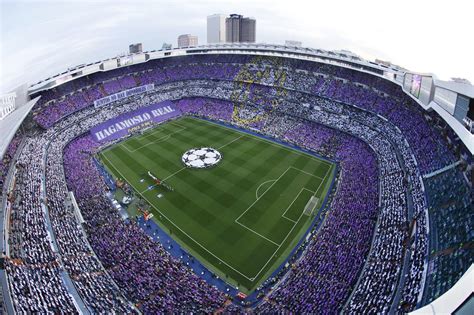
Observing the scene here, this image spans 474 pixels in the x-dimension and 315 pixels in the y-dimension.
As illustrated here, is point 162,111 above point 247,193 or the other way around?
above

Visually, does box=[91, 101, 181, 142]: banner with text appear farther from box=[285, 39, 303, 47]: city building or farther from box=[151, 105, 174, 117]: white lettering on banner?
box=[285, 39, 303, 47]: city building

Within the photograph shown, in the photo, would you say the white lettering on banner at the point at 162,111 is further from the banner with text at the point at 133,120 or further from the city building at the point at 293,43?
the city building at the point at 293,43

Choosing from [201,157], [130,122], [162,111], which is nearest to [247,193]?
[201,157]

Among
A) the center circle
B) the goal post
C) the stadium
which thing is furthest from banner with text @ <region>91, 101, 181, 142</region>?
the goal post

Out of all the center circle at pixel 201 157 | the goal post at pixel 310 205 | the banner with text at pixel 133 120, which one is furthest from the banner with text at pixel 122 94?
the goal post at pixel 310 205

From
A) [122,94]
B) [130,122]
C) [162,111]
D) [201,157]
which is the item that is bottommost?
[201,157]

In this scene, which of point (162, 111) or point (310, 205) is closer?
point (310, 205)

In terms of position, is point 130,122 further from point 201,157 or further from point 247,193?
point 247,193

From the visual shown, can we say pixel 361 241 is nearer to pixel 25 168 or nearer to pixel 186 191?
pixel 186 191
